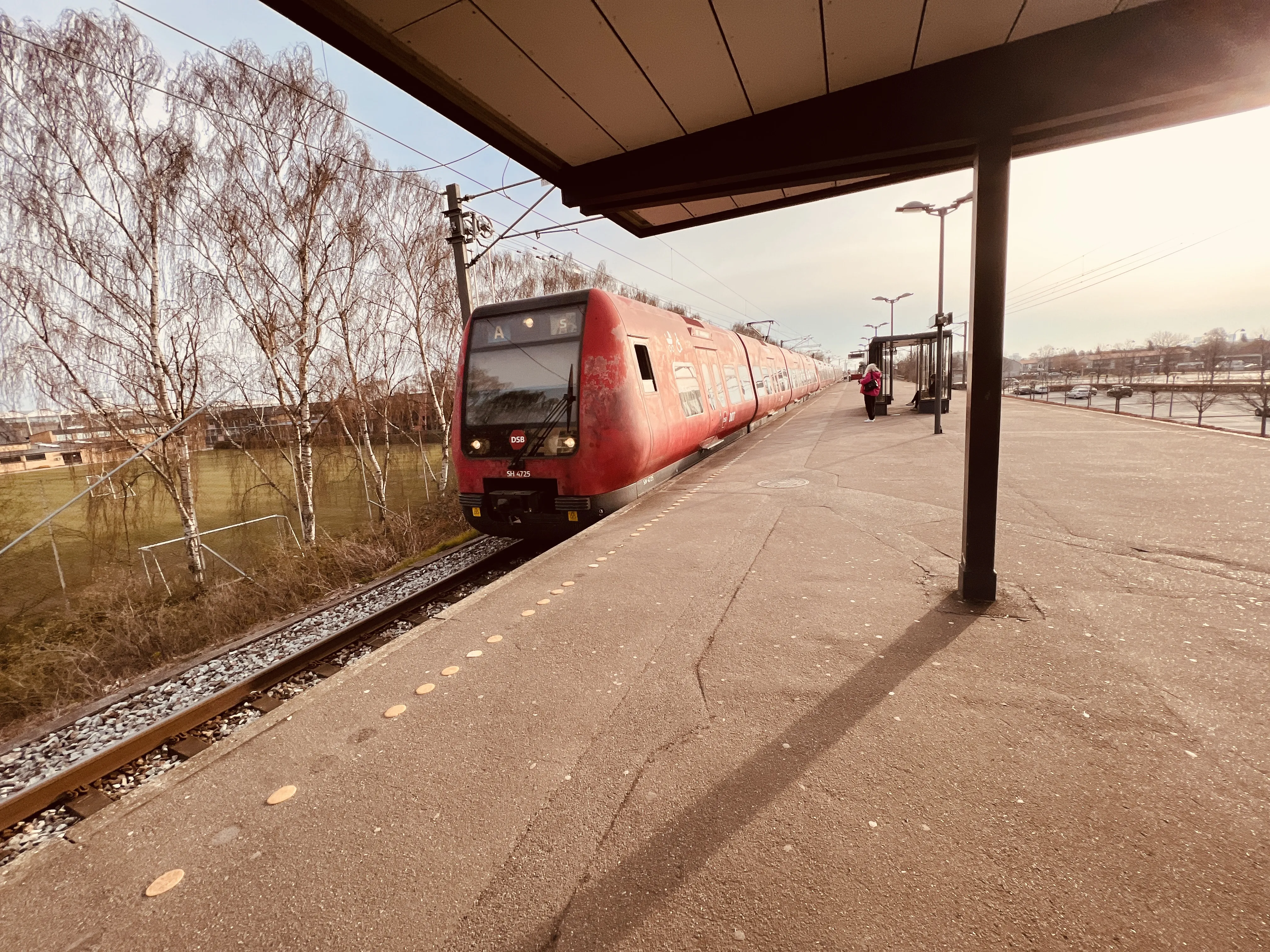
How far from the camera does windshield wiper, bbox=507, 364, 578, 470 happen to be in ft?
20.7

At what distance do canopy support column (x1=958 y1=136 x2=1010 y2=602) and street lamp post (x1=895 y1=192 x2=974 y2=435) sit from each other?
1122 centimetres

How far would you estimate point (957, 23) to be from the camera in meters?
2.74

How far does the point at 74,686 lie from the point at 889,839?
24.9ft

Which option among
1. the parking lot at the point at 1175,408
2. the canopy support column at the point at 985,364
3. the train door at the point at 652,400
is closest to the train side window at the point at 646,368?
the train door at the point at 652,400

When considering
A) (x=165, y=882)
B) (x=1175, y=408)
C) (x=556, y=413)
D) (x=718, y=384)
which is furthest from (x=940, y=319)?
(x=1175, y=408)

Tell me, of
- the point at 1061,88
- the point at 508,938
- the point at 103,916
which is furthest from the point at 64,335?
the point at 1061,88

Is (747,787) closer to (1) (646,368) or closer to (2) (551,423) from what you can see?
(2) (551,423)

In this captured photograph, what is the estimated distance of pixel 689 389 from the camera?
916 cm

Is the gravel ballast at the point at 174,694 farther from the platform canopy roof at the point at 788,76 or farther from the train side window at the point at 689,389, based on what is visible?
the platform canopy roof at the point at 788,76

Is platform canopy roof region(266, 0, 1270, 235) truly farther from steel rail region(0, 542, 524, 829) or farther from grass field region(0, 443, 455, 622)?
grass field region(0, 443, 455, 622)

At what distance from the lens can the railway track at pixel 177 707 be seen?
306cm

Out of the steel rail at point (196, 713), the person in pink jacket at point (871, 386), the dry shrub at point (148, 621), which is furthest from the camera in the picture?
the person in pink jacket at point (871, 386)

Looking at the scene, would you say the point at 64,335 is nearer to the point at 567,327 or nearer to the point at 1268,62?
the point at 567,327

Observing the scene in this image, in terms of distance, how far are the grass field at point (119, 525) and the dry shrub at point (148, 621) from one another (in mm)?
1671
